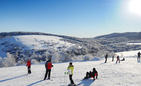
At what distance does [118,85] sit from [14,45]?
474 ft

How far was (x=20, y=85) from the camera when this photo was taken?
1225cm

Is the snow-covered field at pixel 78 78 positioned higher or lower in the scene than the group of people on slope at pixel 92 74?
lower

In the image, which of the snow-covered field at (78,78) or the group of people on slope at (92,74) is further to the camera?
the group of people on slope at (92,74)

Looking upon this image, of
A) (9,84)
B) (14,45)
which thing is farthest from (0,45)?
(9,84)

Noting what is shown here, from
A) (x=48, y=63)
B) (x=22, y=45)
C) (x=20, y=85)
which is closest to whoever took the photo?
(x=20, y=85)

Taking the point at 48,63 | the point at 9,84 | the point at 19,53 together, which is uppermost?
the point at 48,63

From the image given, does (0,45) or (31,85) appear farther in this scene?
(0,45)

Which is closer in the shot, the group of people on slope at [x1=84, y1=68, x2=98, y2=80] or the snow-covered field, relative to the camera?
the snow-covered field

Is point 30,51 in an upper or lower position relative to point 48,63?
lower

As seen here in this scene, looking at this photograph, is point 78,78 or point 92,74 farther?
point 78,78

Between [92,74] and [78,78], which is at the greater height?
[92,74]

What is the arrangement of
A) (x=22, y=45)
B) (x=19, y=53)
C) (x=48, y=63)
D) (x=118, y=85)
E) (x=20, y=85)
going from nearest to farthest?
(x=118, y=85) → (x=20, y=85) → (x=48, y=63) → (x=19, y=53) → (x=22, y=45)

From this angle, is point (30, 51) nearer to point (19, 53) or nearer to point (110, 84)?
point (19, 53)

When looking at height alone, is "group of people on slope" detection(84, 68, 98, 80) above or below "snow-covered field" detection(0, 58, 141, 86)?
above
